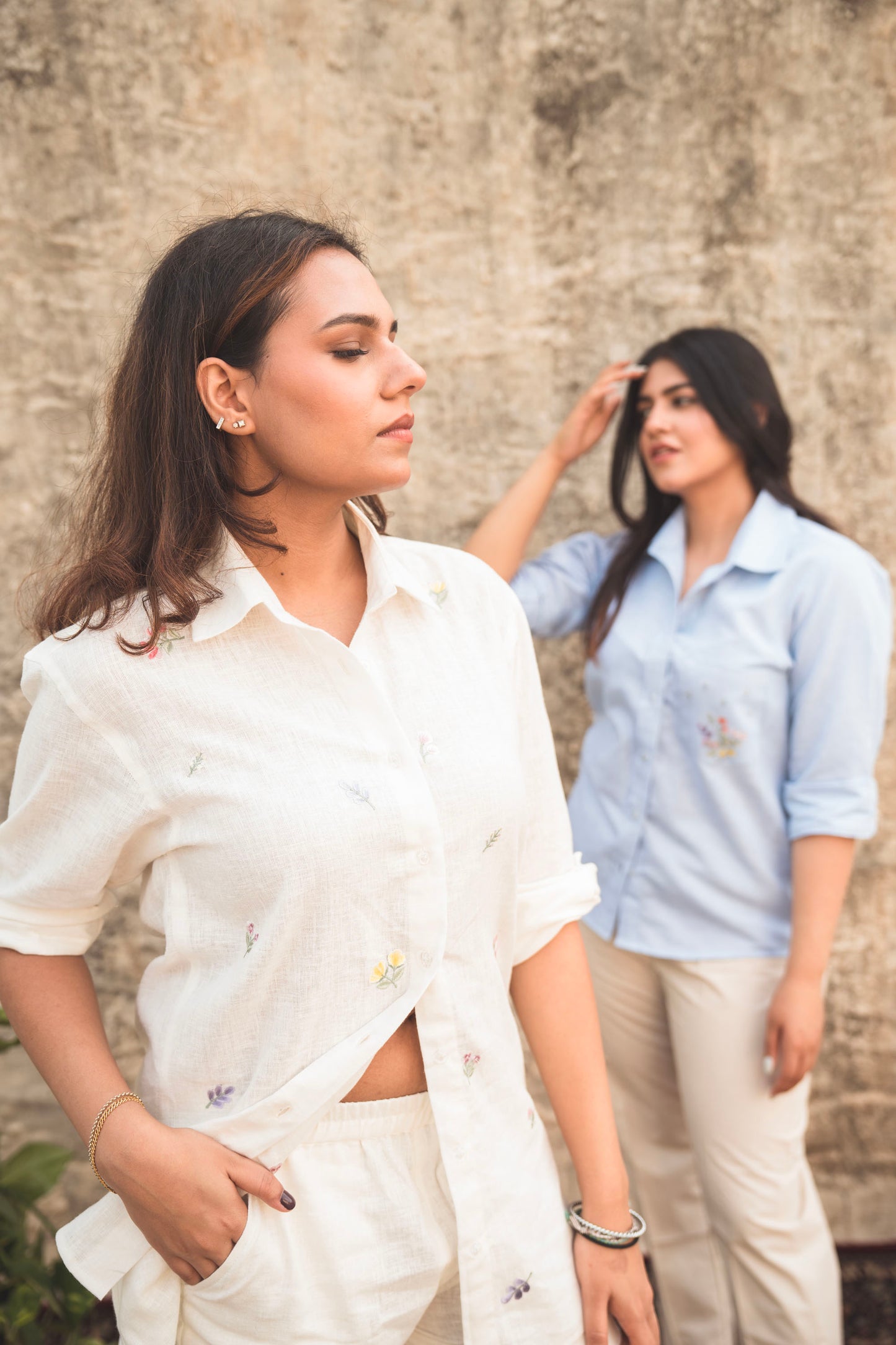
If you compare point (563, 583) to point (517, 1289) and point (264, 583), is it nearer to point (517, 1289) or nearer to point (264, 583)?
point (264, 583)

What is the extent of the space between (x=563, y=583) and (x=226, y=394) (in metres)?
1.19

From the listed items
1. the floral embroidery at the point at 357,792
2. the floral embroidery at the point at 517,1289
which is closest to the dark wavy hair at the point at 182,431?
the floral embroidery at the point at 357,792

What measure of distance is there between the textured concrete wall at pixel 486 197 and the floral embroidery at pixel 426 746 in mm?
1359

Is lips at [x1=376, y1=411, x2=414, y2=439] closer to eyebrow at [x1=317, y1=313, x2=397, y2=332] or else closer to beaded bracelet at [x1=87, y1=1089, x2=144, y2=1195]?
eyebrow at [x1=317, y1=313, x2=397, y2=332]

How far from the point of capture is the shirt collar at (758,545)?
196cm

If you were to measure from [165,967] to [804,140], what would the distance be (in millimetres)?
2295

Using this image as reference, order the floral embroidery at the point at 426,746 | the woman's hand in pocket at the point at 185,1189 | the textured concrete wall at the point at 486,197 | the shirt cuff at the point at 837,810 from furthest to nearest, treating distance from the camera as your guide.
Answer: the textured concrete wall at the point at 486,197 → the shirt cuff at the point at 837,810 → the floral embroidery at the point at 426,746 → the woman's hand in pocket at the point at 185,1189

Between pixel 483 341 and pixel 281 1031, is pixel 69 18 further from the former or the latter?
pixel 281 1031

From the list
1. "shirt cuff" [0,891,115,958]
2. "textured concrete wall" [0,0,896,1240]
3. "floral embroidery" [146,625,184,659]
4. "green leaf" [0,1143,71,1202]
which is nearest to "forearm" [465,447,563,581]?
"textured concrete wall" [0,0,896,1240]

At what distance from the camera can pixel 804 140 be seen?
2.34m

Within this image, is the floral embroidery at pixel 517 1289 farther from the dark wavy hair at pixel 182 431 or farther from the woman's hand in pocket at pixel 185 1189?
the dark wavy hair at pixel 182 431

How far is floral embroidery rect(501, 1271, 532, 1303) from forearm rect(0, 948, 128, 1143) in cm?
50

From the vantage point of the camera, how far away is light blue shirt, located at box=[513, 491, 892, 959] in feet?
6.13

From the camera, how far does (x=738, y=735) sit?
1933 millimetres
